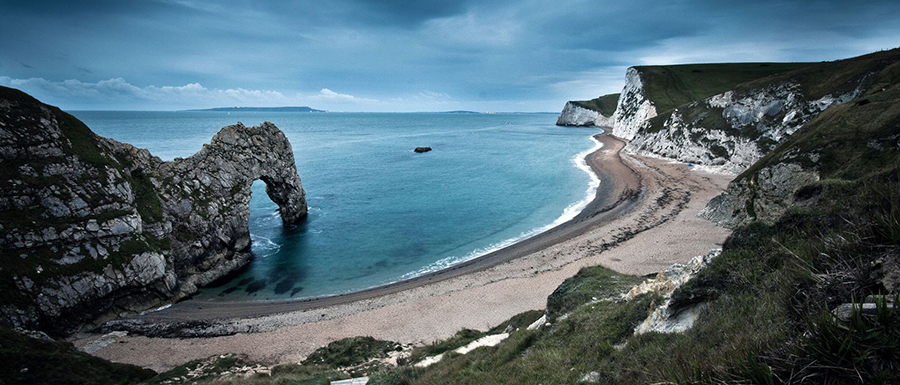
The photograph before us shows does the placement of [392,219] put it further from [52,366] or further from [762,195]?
[762,195]

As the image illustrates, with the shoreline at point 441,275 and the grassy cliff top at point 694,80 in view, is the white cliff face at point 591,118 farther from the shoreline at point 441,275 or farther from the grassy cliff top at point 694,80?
the shoreline at point 441,275

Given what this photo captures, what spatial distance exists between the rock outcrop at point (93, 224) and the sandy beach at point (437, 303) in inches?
88.9

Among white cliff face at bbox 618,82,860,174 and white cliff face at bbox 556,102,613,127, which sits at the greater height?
white cliff face at bbox 556,102,613,127

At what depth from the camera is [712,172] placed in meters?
53.1

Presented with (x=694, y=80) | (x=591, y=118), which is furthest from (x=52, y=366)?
(x=591, y=118)

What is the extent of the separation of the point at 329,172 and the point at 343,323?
1981 inches

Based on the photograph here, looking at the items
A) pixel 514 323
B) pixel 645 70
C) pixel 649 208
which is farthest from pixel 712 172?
pixel 645 70

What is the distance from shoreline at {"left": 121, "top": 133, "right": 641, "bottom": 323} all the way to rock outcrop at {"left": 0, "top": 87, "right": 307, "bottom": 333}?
9.01 ft

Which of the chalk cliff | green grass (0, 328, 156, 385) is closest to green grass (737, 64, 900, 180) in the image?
the chalk cliff

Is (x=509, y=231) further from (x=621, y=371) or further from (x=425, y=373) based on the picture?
(x=621, y=371)

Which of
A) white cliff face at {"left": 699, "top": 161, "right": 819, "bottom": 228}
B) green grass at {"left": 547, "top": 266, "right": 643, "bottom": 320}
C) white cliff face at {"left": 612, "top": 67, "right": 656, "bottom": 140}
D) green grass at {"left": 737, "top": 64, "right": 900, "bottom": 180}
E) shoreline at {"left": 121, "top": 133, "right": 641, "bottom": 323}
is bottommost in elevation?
shoreline at {"left": 121, "top": 133, "right": 641, "bottom": 323}

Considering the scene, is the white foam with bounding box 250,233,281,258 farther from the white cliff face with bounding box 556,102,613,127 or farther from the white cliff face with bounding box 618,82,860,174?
the white cliff face with bounding box 556,102,613,127

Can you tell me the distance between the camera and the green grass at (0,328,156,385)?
12.9 metres

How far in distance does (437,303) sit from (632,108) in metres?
109
